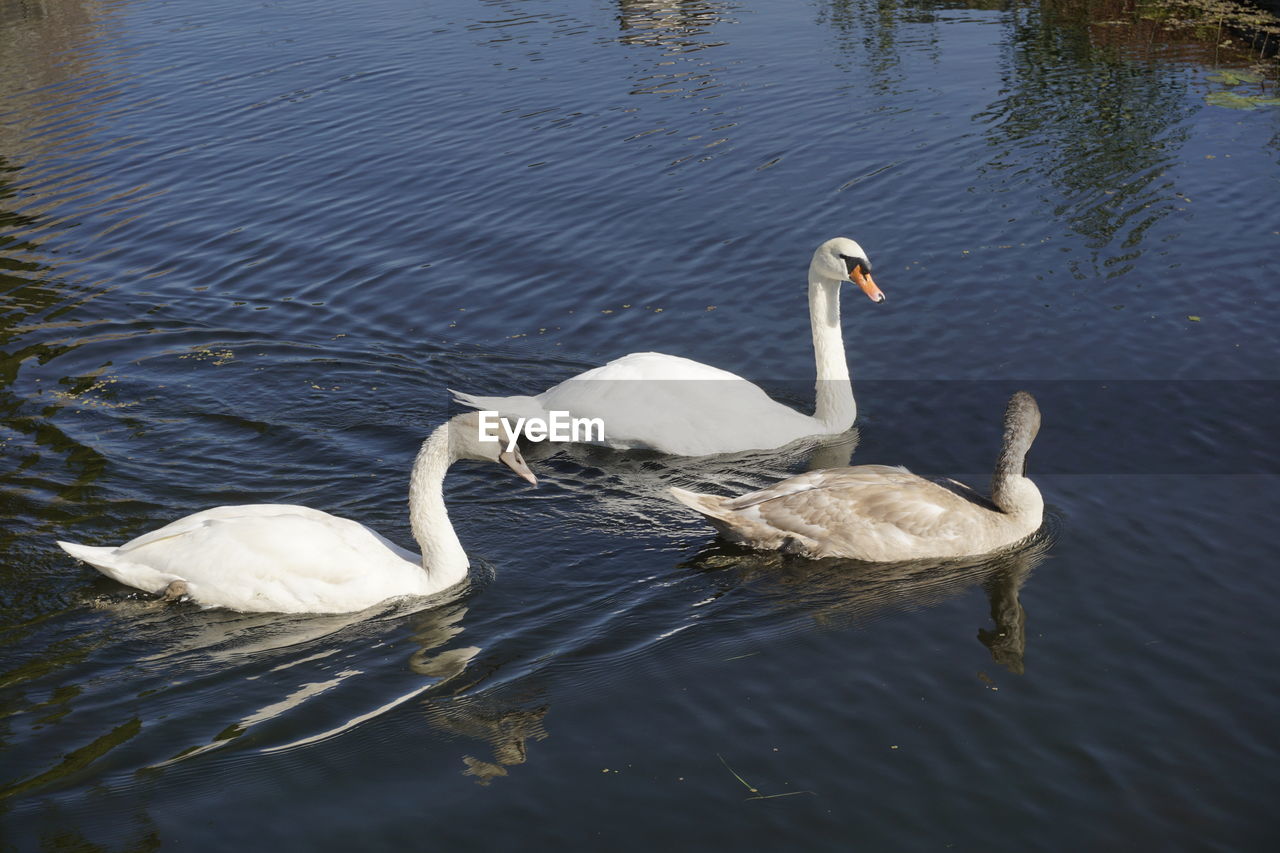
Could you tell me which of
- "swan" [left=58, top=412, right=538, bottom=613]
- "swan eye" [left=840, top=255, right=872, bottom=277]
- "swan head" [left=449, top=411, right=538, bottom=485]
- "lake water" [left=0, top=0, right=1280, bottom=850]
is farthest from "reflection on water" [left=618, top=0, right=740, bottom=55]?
"swan" [left=58, top=412, right=538, bottom=613]

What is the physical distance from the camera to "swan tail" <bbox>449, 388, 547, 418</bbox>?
10227 millimetres

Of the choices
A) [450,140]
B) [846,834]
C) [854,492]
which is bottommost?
[846,834]

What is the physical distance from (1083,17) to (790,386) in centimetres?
1473

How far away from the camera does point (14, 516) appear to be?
8.89 m

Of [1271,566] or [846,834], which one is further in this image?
[1271,566]

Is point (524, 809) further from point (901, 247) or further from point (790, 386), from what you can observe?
point (901, 247)

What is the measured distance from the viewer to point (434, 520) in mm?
7961

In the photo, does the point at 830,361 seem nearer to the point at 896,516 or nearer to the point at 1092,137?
the point at 896,516

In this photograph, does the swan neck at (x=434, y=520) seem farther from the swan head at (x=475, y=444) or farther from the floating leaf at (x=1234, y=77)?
the floating leaf at (x=1234, y=77)

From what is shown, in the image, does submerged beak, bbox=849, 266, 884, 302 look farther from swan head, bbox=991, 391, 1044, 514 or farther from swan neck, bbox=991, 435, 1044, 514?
swan neck, bbox=991, 435, 1044, 514

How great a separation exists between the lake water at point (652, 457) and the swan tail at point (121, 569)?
0.14 meters

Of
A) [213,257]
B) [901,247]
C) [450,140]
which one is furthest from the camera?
[450,140]

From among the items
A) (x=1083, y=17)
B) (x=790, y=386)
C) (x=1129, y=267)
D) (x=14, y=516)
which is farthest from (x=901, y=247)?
(x=1083, y=17)

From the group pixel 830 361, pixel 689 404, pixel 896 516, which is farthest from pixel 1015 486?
pixel 689 404
